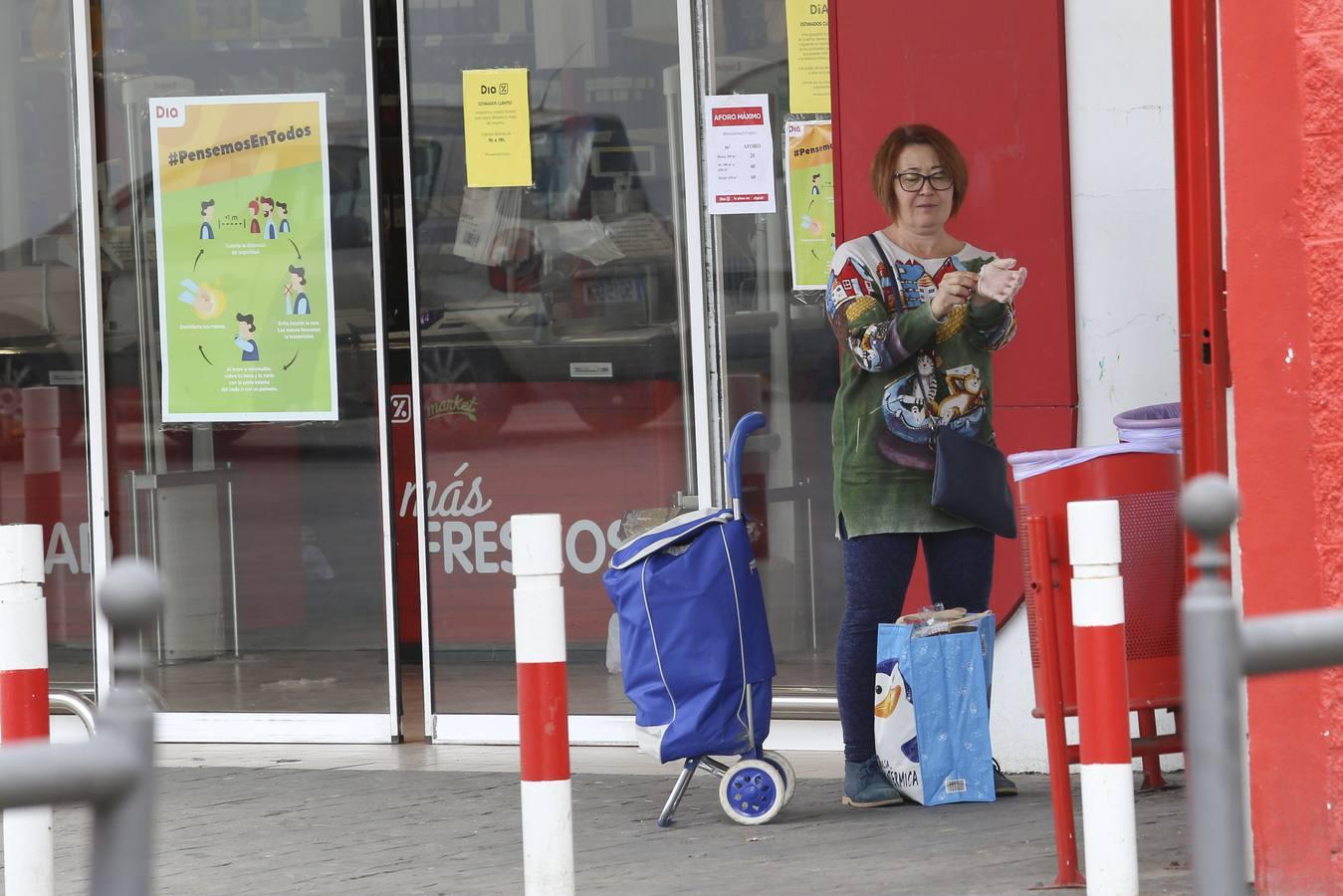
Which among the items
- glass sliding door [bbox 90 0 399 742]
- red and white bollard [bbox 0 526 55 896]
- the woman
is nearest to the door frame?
glass sliding door [bbox 90 0 399 742]

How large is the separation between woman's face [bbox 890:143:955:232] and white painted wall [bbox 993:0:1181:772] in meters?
0.59

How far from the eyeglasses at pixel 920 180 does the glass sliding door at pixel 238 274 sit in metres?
2.32

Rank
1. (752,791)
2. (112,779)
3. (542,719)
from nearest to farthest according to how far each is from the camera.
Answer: (112,779), (542,719), (752,791)

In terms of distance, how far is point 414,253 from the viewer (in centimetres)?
689

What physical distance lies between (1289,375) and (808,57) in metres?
2.96

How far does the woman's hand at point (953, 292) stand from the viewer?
4992 mm

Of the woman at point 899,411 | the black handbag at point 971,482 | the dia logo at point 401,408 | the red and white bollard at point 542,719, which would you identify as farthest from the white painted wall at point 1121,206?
the dia logo at point 401,408

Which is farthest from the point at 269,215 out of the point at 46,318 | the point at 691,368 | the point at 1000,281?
the point at 1000,281

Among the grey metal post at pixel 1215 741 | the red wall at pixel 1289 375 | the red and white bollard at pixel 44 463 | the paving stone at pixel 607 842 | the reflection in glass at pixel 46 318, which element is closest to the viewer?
the grey metal post at pixel 1215 741

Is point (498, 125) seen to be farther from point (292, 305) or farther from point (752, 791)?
point (752, 791)

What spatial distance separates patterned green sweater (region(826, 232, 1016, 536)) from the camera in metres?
5.29

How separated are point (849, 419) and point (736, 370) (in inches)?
51.6

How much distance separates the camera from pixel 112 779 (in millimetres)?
1648

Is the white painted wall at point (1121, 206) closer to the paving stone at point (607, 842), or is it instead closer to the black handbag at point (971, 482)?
the black handbag at point (971, 482)
